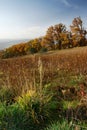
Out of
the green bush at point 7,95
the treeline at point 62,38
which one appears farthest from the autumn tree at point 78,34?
the green bush at point 7,95

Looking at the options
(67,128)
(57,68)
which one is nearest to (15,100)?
(67,128)

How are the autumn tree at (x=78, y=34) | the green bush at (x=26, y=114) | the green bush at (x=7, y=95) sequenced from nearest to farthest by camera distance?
1. the green bush at (x=26, y=114)
2. the green bush at (x=7, y=95)
3. the autumn tree at (x=78, y=34)

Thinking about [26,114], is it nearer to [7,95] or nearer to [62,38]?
[7,95]

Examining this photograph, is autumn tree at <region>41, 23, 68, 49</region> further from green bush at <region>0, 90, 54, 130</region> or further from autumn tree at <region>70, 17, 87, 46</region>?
green bush at <region>0, 90, 54, 130</region>

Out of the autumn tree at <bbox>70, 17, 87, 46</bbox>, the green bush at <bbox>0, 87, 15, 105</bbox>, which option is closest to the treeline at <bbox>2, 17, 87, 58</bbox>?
the autumn tree at <bbox>70, 17, 87, 46</bbox>

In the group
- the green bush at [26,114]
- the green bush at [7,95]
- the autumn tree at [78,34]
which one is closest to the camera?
the green bush at [26,114]

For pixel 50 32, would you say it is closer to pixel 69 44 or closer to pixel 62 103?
pixel 69 44

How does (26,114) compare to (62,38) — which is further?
(62,38)

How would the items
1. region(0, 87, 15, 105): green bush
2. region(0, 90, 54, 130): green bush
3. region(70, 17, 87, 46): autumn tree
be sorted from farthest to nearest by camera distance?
region(70, 17, 87, 46): autumn tree
region(0, 87, 15, 105): green bush
region(0, 90, 54, 130): green bush

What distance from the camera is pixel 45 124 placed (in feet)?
18.0

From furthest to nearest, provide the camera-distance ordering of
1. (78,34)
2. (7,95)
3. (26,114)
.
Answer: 1. (78,34)
2. (7,95)
3. (26,114)

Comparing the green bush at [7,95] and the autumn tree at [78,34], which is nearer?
the green bush at [7,95]

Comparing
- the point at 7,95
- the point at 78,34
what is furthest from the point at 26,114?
the point at 78,34

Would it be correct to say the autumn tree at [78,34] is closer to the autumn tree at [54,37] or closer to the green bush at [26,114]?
the autumn tree at [54,37]
